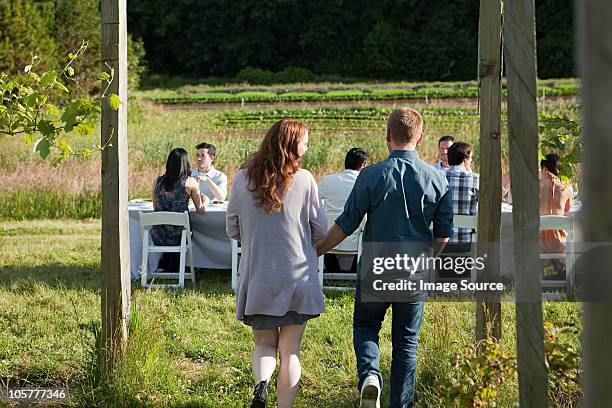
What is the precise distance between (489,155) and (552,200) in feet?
11.7

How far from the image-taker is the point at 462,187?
8008 millimetres

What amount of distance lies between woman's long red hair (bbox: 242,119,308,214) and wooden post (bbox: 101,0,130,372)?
745 mm

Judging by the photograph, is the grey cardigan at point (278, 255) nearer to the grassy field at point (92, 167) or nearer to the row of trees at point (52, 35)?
the grassy field at point (92, 167)

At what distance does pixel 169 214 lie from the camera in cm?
797

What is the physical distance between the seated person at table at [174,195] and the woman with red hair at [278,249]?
12.4 feet

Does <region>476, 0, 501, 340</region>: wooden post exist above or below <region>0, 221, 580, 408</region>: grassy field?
above

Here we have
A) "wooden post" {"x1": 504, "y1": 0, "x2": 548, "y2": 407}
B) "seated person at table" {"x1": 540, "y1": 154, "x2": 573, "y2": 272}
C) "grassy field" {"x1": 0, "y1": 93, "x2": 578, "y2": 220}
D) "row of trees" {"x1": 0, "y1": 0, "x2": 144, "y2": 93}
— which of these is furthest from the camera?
"row of trees" {"x1": 0, "y1": 0, "x2": 144, "y2": 93}

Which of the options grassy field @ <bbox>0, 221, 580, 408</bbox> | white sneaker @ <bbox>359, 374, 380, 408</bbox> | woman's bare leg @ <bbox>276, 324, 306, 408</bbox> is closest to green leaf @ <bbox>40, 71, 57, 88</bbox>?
grassy field @ <bbox>0, 221, 580, 408</bbox>

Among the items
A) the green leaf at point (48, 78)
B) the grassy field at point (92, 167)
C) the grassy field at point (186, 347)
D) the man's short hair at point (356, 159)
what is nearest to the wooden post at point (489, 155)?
the grassy field at point (186, 347)

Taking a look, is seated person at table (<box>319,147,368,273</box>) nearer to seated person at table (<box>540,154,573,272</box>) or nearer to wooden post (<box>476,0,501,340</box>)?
→ seated person at table (<box>540,154,573,272</box>)

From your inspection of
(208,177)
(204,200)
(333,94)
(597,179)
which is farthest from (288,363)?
(333,94)

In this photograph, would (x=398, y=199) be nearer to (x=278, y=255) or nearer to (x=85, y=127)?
(x=278, y=255)

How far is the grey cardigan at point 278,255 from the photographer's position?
4.26m

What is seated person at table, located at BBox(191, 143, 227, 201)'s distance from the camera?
29.4 ft
